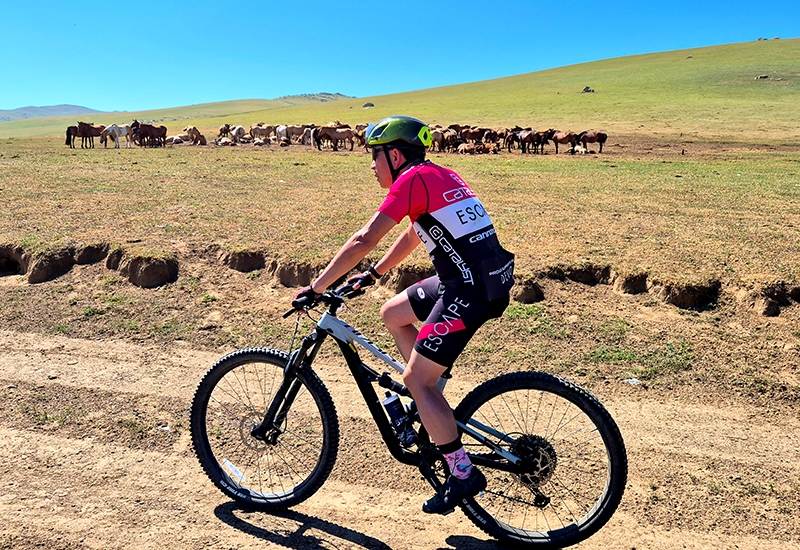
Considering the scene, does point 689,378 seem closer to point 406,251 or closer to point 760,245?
point 406,251

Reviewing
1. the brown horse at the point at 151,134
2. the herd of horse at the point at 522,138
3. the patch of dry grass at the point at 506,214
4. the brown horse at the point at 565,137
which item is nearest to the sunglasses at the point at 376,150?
the patch of dry grass at the point at 506,214

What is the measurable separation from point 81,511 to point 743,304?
7.32 m

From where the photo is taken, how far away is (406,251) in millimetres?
3900

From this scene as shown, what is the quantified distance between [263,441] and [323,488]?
26.8 inches

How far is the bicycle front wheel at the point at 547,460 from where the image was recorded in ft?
11.2

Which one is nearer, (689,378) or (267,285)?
(689,378)

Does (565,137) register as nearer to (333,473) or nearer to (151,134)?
(151,134)

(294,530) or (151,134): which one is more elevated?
(151,134)

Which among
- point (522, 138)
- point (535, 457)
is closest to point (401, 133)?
point (535, 457)

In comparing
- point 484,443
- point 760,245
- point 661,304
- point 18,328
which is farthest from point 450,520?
point 760,245

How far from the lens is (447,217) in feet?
10.7

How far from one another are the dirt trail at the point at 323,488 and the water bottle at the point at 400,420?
0.66m

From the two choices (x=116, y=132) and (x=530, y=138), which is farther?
(x=116, y=132)

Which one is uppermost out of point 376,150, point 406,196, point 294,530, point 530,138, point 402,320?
point 530,138
